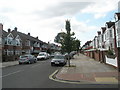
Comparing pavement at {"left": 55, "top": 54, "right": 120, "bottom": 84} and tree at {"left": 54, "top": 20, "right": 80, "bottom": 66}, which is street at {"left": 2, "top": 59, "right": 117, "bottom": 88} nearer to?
pavement at {"left": 55, "top": 54, "right": 120, "bottom": 84}

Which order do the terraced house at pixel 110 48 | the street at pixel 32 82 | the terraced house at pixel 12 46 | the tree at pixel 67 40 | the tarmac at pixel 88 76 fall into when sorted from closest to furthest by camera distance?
the street at pixel 32 82, the tarmac at pixel 88 76, the terraced house at pixel 110 48, the tree at pixel 67 40, the terraced house at pixel 12 46

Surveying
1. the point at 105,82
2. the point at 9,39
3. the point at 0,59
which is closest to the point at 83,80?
the point at 105,82

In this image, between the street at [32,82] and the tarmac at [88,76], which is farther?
the tarmac at [88,76]

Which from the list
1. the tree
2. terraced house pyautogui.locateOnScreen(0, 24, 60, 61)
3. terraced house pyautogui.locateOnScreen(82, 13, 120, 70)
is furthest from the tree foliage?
terraced house pyautogui.locateOnScreen(0, 24, 60, 61)

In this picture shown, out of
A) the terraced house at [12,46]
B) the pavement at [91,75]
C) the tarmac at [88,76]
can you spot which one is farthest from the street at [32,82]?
the terraced house at [12,46]

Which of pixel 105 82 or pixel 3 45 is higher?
pixel 3 45

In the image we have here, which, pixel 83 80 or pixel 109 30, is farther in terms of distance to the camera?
pixel 109 30

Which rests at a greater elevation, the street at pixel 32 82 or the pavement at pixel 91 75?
the pavement at pixel 91 75

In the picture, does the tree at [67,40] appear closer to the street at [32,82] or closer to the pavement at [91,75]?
the pavement at [91,75]

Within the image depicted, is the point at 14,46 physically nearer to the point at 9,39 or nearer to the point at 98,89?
the point at 9,39

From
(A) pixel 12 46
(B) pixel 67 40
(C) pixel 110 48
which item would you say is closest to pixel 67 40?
(B) pixel 67 40

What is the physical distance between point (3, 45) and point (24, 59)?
1366 centimetres

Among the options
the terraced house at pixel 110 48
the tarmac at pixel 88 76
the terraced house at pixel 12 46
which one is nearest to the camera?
the tarmac at pixel 88 76

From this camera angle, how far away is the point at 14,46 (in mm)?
44938
